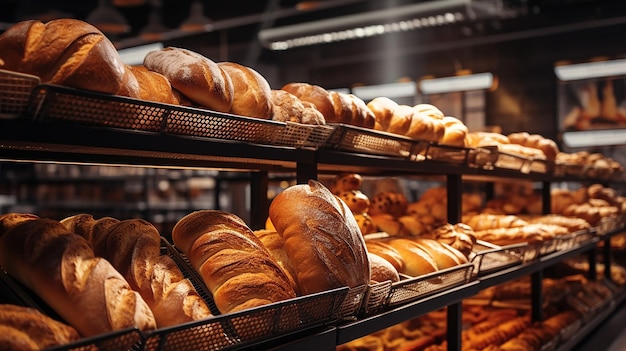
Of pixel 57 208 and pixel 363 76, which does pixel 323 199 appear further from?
pixel 57 208

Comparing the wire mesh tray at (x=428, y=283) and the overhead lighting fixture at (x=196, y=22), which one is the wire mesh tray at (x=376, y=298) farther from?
the overhead lighting fixture at (x=196, y=22)

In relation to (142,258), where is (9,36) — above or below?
above

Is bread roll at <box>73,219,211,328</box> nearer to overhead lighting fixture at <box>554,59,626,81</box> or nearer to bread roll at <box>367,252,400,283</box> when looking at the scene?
bread roll at <box>367,252,400,283</box>

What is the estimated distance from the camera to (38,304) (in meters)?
1.17

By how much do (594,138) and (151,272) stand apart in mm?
6396

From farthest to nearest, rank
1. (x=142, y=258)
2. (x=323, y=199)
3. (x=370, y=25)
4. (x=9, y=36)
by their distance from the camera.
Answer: (x=370, y=25), (x=323, y=199), (x=142, y=258), (x=9, y=36)

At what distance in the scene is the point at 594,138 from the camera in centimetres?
668

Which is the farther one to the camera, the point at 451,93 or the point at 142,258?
the point at 451,93

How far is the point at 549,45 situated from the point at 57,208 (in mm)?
7140

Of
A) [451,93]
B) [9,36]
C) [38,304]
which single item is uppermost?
[451,93]

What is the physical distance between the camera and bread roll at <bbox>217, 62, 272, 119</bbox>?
1585 mm

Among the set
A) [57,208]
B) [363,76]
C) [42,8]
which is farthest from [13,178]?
[363,76]

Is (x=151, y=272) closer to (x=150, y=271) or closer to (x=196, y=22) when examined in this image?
(x=150, y=271)

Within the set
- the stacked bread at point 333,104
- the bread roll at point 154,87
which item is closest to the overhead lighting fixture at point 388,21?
the stacked bread at point 333,104
